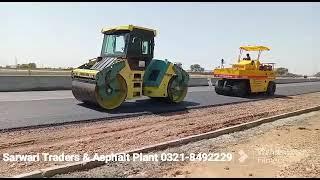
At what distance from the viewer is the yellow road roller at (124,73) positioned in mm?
12712

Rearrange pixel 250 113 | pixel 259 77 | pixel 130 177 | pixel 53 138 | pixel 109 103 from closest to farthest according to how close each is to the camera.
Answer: pixel 130 177 → pixel 53 138 → pixel 109 103 → pixel 250 113 → pixel 259 77

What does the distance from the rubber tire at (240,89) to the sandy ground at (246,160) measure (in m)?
9.46

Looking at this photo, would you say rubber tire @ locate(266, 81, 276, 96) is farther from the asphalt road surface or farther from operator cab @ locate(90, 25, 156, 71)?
operator cab @ locate(90, 25, 156, 71)

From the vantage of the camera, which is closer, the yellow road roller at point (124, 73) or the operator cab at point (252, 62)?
the yellow road roller at point (124, 73)

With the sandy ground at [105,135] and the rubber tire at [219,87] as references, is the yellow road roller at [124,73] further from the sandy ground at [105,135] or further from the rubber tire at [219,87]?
the rubber tire at [219,87]

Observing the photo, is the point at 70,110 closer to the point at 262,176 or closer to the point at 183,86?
the point at 183,86

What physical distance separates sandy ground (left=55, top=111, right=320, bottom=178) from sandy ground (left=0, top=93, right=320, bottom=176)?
0.86 meters

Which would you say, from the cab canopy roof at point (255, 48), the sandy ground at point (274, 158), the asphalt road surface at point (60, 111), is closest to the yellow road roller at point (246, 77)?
the cab canopy roof at point (255, 48)

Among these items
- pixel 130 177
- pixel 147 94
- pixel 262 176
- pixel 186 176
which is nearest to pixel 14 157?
pixel 130 177

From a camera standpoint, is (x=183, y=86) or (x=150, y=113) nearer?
(x=150, y=113)

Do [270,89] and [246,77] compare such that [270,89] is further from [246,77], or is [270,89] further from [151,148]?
[151,148]

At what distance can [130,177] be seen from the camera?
240 inches

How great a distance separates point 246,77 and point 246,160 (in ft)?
44.9

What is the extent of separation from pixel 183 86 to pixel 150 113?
3.26 metres
